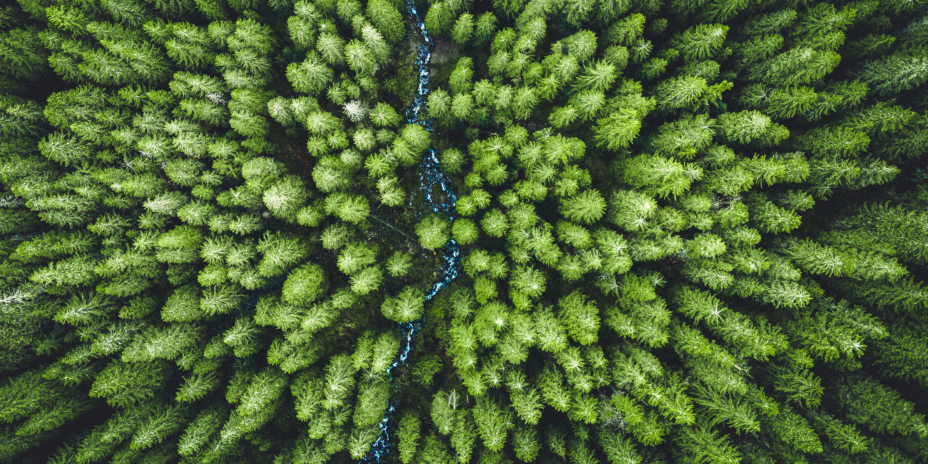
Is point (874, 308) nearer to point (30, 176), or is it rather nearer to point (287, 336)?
point (287, 336)

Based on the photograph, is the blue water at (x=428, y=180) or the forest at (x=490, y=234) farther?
the blue water at (x=428, y=180)

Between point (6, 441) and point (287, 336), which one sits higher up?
point (287, 336)

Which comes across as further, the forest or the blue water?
the blue water

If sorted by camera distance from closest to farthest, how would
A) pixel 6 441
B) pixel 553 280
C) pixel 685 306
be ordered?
1. pixel 685 306
2. pixel 6 441
3. pixel 553 280

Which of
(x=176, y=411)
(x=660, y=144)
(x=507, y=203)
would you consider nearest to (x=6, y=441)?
(x=176, y=411)

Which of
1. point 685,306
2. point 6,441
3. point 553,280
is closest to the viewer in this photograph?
point 685,306

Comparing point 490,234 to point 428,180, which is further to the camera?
point 428,180

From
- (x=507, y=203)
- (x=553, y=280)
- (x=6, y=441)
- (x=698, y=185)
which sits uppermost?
(x=698, y=185)

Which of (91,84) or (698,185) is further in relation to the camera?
(91,84)
